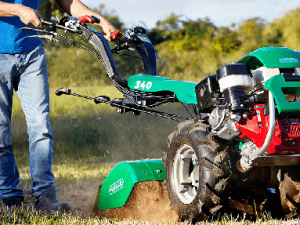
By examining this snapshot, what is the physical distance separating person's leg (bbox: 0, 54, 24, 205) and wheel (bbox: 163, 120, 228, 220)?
1260 millimetres

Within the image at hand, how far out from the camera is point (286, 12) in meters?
18.1

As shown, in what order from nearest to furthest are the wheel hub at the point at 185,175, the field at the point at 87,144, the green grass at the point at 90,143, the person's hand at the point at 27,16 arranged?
the wheel hub at the point at 185,175 < the person's hand at the point at 27,16 < the field at the point at 87,144 < the green grass at the point at 90,143

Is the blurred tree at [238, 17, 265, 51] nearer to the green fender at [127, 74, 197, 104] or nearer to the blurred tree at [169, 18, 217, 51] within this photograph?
the blurred tree at [169, 18, 217, 51]

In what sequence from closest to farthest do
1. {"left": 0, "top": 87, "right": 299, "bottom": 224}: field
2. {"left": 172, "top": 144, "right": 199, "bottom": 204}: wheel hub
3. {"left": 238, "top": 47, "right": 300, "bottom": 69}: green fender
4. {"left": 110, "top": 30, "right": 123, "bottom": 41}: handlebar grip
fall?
{"left": 238, "top": 47, "right": 300, "bottom": 69}: green fender
{"left": 172, "top": 144, "right": 199, "bottom": 204}: wheel hub
{"left": 110, "top": 30, "right": 123, "bottom": 41}: handlebar grip
{"left": 0, "top": 87, "right": 299, "bottom": 224}: field

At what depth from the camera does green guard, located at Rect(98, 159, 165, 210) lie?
9.91 feet

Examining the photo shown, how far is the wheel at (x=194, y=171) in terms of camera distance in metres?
2.27

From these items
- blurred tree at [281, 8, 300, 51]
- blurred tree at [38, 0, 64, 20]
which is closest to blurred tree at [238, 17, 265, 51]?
blurred tree at [281, 8, 300, 51]

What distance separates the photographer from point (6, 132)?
10.2 feet

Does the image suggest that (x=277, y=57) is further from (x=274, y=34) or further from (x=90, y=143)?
(x=274, y=34)

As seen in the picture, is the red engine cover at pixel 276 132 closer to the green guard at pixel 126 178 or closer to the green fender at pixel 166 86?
the green fender at pixel 166 86

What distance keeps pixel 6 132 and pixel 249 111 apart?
1.90 metres

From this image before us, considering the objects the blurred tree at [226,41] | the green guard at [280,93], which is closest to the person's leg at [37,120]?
the green guard at [280,93]

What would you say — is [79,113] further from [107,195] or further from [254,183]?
[254,183]

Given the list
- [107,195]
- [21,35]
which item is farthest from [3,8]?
[107,195]
